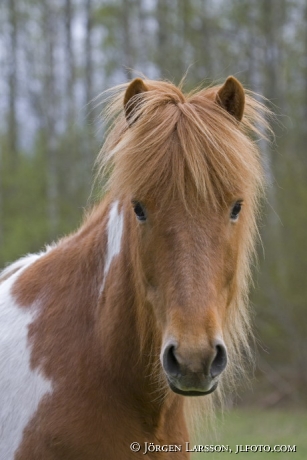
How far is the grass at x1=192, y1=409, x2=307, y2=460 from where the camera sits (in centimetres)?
848

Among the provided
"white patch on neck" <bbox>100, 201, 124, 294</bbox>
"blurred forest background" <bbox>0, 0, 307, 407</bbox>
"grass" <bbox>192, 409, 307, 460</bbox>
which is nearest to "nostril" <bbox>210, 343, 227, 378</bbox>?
"white patch on neck" <bbox>100, 201, 124, 294</bbox>

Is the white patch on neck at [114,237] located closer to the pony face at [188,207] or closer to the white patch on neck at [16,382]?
the pony face at [188,207]

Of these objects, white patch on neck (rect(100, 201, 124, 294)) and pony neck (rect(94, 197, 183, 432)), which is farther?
white patch on neck (rect(100, 201, 124, 294))

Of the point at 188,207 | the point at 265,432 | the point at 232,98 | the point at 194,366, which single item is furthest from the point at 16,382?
the point at 265,432

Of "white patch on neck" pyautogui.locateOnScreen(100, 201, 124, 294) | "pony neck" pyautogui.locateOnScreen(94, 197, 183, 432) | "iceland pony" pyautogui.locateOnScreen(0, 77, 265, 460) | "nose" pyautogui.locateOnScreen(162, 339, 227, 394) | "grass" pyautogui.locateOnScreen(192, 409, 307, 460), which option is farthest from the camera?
"grass" pyautogui.locateOnScreen(192, 409, 307, 460)

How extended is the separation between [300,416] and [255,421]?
40.5 inches

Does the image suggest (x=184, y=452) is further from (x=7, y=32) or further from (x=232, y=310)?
(x=7, y=32)

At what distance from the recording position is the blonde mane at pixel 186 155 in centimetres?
295

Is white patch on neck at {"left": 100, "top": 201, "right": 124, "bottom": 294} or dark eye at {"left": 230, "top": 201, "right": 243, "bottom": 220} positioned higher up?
dark eye at {"left": 230, "top": 201, "right": 243, "bottom": 220}

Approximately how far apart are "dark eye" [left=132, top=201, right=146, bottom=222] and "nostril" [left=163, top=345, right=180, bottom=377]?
2.01 ft

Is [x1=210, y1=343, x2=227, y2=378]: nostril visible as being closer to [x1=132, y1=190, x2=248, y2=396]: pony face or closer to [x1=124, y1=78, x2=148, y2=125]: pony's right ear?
[x1=132, y1=190, x2=248, y2=396]: pony face

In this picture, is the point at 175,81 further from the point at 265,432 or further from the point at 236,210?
the point at 236,210

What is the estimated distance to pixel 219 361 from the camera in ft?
8.70

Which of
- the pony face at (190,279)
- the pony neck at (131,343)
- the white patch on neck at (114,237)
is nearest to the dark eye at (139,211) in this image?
the pony face at (190,279)
